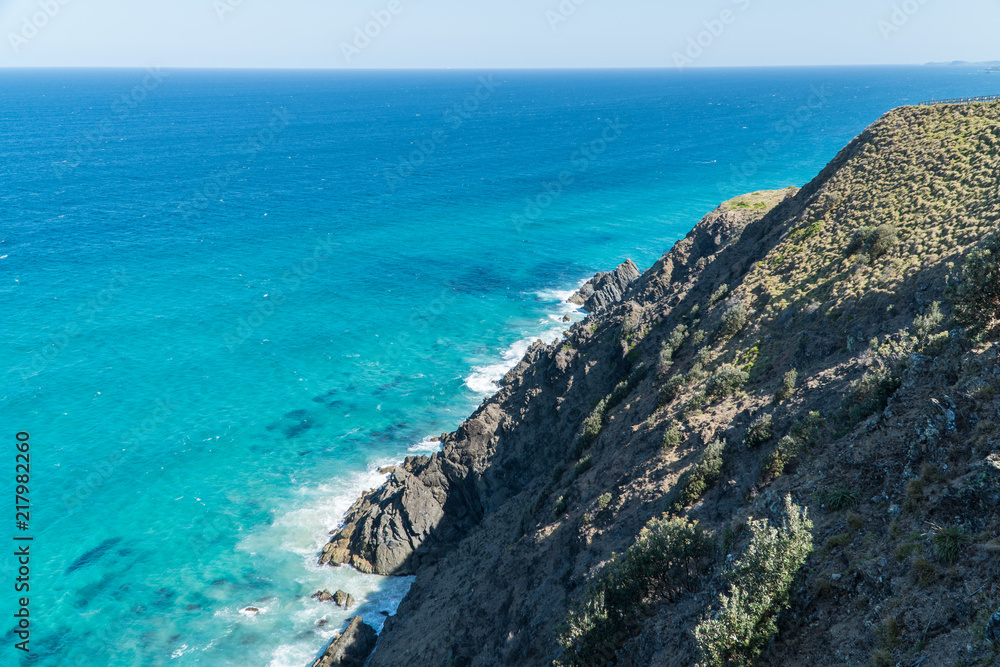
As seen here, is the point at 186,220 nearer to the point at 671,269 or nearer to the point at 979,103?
the point at 671,269

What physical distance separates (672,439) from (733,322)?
917 cm

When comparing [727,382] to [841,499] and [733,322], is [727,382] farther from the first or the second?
[841,499]

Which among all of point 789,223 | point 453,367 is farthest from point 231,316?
point 789,223

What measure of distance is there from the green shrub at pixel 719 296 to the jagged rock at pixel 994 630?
89.9 feet

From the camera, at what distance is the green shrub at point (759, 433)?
73.2ft

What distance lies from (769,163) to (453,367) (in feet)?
410

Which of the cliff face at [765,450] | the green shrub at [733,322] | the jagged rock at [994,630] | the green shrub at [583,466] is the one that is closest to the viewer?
the jagged rock at [994,630]

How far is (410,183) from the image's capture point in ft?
473

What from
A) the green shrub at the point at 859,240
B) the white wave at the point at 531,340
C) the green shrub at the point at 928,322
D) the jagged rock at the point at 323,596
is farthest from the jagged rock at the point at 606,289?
the green shrub at the point at 928,322

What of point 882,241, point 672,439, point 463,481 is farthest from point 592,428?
point 882,241

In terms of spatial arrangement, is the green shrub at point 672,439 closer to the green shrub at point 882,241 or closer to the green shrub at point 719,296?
the green shrub at point 719,296

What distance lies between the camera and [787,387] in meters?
24.1

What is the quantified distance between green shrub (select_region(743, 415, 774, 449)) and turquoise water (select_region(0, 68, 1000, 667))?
91.9 feet

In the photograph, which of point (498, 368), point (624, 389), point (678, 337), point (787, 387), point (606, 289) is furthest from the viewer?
point (606, 289)
